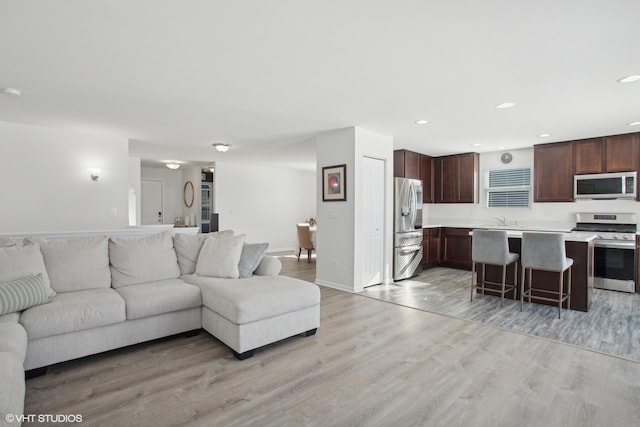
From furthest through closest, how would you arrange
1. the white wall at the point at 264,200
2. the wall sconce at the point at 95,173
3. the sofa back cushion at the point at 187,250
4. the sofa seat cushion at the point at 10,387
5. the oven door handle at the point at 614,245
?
the white wall at the point at 264,200 → the wall sconce at the point at 95,173 → the oven door handle at the point at 614,245 → the sofa back cushion at the point at 187,250 → the sofa seat cushion at the point at 10,387

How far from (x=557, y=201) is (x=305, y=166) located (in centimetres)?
568

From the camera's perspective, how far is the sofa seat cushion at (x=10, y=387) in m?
1.34

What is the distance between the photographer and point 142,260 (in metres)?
3.23

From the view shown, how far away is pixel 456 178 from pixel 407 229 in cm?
219

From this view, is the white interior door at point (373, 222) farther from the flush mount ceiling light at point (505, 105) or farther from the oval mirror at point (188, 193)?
the oval mirror at point (188, 193)

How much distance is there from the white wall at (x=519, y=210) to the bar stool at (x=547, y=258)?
2.38 m

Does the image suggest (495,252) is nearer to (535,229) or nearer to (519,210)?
(535,229)

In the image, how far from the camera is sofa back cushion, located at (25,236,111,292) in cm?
282

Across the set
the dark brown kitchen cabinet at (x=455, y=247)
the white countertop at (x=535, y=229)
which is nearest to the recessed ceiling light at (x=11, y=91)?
the white countertop at (x=535, y=229)

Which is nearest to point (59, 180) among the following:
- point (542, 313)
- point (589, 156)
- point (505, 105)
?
point (505, 105)

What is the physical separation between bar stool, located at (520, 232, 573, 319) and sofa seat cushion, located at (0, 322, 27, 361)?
14.9 feet

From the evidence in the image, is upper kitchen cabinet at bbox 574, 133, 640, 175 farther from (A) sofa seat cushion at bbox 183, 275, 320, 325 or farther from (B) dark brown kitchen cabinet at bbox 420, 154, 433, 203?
(A) sofa seat cushion at bbox 183, 275, 320, 325

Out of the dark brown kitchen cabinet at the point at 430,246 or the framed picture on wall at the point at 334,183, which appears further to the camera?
the dark brown kitchen cabinet at the point at 430,246

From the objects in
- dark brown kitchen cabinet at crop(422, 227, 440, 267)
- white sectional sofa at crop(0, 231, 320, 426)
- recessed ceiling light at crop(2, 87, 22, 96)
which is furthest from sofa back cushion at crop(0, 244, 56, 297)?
dark brown kitchen cabinet at crop(422, 227, 440, 267)
